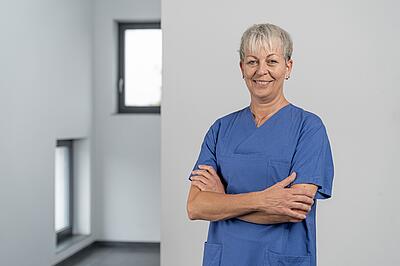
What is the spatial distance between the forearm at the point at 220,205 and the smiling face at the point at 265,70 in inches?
11.9

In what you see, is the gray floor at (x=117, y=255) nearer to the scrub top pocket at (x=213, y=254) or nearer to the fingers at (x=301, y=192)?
the scrub top pocket at (x=213, y=254)

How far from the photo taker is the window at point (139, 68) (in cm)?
582

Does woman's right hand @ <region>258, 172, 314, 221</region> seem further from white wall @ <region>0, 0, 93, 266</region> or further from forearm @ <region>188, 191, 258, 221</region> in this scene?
white wall @ <region>0, 0, 93, 266</region>

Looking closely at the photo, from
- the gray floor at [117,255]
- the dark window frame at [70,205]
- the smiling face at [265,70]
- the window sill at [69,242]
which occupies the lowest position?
the gray floor at [117,255]

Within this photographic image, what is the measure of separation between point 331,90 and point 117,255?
3187 millimetres

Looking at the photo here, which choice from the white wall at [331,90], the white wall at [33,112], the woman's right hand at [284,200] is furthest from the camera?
the white wall at [33,112]

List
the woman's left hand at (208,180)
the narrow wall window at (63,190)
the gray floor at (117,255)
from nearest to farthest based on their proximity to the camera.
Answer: the woman's left hand at (208,180) < the gray floor at (117,255) < the narrow wall window at (63,190)

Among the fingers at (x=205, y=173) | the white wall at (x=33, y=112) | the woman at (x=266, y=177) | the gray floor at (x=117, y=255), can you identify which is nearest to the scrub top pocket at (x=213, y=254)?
the woman at (x=266, y=177)

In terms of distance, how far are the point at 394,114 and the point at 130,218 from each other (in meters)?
3.45

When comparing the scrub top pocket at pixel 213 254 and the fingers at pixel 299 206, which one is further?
the scrub top pocket at pixel 213 254

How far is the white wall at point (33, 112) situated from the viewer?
12.5 feet

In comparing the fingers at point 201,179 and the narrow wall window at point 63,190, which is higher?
the fingers at point 201,179

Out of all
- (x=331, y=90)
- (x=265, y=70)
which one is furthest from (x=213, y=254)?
(x=331, y=90)

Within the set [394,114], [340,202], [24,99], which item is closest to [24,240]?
[24,99]
